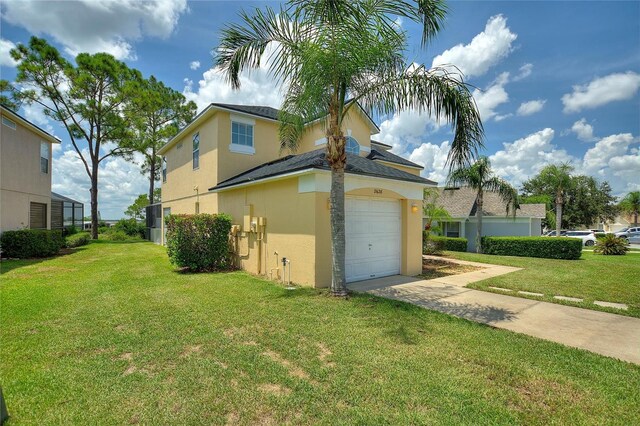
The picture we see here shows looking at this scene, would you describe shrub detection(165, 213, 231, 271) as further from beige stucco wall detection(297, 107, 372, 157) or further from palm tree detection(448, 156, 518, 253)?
palm tree detection(448, 156, 518, 253)

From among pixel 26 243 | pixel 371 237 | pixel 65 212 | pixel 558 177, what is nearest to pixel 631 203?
pixel 558 177

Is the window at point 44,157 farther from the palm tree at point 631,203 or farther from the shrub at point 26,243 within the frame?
the palm tree at point 631,203

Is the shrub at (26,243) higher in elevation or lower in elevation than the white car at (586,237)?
higher

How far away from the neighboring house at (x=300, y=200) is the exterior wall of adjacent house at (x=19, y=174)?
8.78m

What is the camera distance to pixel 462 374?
381 cm

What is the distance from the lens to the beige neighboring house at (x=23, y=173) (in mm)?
14812

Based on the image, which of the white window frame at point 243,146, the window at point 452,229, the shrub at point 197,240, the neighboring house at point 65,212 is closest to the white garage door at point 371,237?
the shrub at point 197,240

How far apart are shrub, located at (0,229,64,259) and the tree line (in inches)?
503

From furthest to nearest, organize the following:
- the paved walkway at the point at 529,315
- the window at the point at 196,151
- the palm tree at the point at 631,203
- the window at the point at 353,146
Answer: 1. the palm tree at the point at 631,203
2. the window at the point at 196,151
3. the window at the point at 353,146
4. the paved walkway at the point at 529,315

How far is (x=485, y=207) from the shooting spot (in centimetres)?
2750

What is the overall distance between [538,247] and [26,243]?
89.8 ft

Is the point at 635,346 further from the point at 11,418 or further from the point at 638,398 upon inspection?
the point at 11,418

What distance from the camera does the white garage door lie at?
31.6 feet

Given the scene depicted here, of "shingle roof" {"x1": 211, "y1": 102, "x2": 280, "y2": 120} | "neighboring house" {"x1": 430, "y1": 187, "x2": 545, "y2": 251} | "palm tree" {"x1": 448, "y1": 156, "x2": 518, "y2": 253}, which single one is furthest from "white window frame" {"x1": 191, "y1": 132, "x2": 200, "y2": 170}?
"neighboring house" {"x1": 430, "y1": 187, "x2": 545, "y2": 251}
